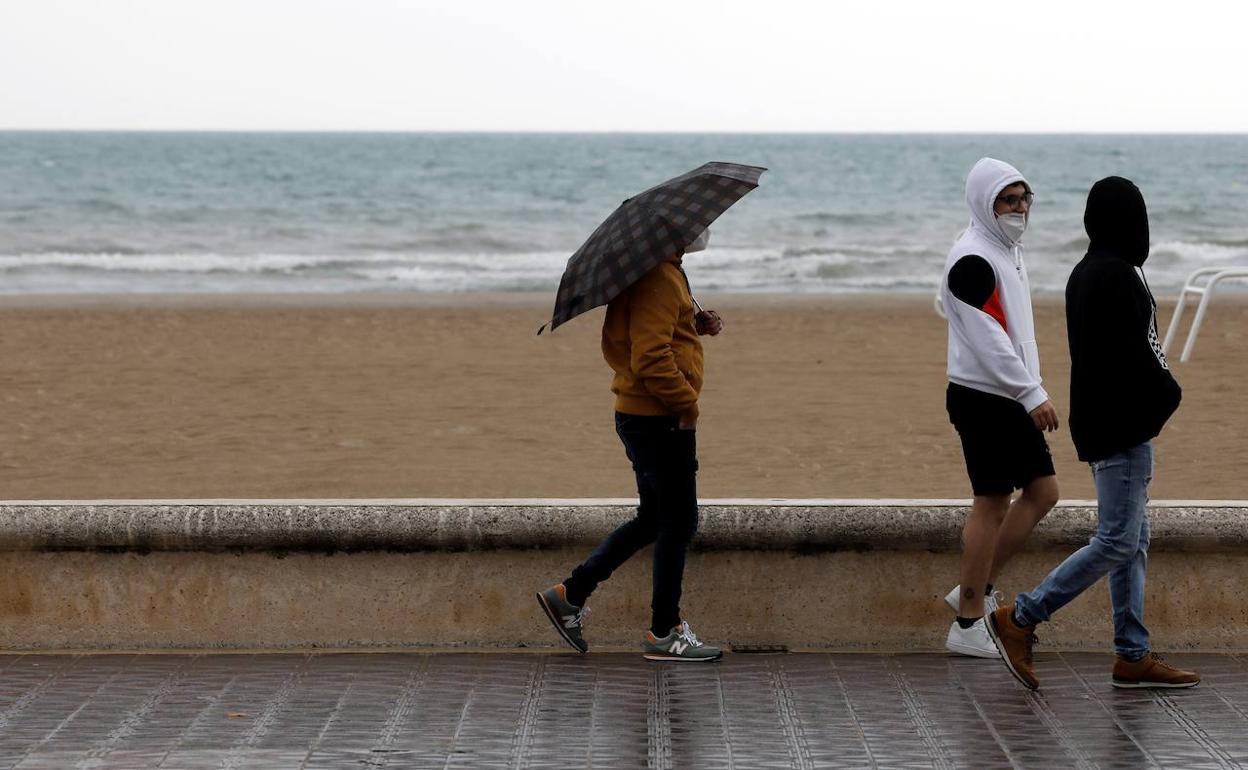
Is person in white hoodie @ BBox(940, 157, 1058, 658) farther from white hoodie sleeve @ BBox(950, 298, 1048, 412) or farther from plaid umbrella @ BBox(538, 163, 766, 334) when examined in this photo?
plaid umbrella @ BBox(538, 163, 766, 334)

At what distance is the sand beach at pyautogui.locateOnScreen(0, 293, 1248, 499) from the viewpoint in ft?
28.2

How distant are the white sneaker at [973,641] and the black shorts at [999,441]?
43 centimetres

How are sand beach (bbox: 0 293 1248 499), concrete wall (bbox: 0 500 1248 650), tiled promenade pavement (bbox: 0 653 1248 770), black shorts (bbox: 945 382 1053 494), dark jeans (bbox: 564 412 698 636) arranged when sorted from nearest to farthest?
tiled promenade pavement (bbox: 0 653 1248 770), black shorts (bbox: 945 382 1053 494), dark jeans (bbox: 564 412 698 636), concrete wall (bbox: 0 500 1248 650), sand beach (bbox: 0 293 1248 499)

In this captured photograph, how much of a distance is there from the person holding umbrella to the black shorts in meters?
0.78

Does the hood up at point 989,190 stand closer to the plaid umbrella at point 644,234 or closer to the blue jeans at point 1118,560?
the plaid umbrella at point 644,234

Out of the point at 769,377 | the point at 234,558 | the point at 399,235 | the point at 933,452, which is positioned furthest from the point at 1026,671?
the point at 399,235

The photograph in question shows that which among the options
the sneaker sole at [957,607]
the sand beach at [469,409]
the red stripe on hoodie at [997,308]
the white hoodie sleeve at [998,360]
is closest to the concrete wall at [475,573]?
the sneaker sole at [957,607]

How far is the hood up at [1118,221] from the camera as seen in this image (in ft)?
15.2

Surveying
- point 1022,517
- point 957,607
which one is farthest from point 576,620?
point 1022,517

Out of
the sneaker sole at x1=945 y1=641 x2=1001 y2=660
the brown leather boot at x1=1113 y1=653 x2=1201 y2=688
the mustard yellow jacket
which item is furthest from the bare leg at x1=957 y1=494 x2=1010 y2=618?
the mustard yellow jacket

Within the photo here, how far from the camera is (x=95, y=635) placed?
5.18m

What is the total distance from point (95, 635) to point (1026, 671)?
2787mm

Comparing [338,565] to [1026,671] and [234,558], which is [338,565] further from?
[1026,671]

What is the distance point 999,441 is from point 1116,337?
0.47 m
